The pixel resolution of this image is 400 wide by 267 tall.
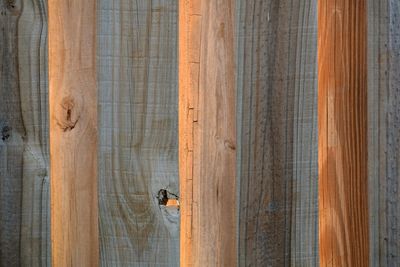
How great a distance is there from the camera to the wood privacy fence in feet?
6.63

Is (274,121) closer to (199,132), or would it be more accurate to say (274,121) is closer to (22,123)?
(199,132)

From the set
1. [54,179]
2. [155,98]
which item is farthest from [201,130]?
[54,179]

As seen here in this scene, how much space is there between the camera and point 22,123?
2010 mm

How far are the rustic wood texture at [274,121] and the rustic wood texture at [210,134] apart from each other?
0.11 ft

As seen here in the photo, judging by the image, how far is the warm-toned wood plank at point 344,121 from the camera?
216 cm

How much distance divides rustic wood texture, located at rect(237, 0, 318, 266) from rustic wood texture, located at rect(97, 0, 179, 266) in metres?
0.22

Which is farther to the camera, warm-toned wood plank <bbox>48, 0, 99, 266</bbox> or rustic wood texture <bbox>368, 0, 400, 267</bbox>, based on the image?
rustic wood texture <bbox>368, 0, 400, 267</bbox>

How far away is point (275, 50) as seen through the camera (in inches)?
82.6

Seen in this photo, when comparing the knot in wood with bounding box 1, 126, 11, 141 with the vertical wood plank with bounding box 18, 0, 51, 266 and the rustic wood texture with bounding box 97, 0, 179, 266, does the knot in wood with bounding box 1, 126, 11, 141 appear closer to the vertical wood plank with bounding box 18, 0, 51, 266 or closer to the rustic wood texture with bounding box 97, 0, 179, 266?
the vertical wood plank with bounding box 18, 0, 51, 266

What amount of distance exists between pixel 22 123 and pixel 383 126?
1.13 m

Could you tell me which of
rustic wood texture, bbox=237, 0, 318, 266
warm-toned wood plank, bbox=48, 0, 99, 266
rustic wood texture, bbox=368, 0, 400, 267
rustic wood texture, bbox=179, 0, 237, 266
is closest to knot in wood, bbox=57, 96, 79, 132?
warm-toned wood plank, bbox=48, 0, 99, 266

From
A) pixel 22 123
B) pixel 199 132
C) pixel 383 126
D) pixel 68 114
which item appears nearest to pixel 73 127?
pixel 68 114

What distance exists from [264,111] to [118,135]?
0.46 metres

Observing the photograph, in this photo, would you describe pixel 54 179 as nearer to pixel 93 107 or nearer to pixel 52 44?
pixel 93 107
